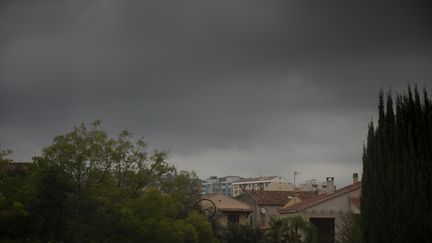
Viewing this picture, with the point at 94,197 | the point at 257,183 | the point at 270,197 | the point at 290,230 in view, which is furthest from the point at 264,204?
the point at 257,183

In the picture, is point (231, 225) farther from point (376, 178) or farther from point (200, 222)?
point (376, 178)

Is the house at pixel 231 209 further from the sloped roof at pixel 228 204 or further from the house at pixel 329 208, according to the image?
the house at pixel 329 208

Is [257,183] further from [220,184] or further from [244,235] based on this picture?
[244,235]

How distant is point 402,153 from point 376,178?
98 centimetres

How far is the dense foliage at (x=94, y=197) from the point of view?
24641mm

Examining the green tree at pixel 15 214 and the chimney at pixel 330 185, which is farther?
the chimney at pixel 330 185

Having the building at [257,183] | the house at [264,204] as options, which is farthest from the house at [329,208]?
the building at [257,183]

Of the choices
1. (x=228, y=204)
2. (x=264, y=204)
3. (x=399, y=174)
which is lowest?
(x=399, y=174)

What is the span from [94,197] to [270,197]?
94.3ft

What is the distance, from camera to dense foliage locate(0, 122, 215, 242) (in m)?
24.6

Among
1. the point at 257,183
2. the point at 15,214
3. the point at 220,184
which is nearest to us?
the point at 15,214

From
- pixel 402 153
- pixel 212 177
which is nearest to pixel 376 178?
pixel 402 153

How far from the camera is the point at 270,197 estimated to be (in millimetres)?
52125

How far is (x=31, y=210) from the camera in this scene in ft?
80.7
